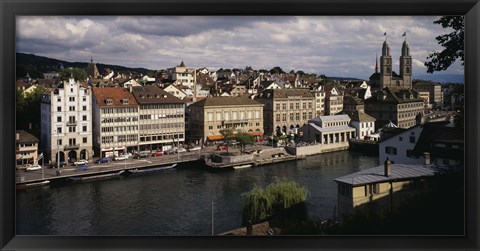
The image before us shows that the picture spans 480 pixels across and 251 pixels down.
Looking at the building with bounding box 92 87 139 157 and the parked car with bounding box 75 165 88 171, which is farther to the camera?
the building with bounding box 92 87 139 157

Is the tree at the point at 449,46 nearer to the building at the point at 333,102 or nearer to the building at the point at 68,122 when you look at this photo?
the building at the point at 68,122

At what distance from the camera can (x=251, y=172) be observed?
9.59 metres

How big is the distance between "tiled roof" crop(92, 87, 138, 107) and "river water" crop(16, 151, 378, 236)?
59.6 inches

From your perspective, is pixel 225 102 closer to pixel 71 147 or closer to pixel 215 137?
pixel 215 137

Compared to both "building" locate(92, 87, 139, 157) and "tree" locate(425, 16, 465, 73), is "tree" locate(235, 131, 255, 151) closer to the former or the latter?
"building" locate(92, 87, 139, 157)

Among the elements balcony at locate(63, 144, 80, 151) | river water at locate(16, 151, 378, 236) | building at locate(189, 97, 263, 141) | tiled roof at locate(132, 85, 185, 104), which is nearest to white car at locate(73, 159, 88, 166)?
balcony at locate(63, 144, 80, 151)

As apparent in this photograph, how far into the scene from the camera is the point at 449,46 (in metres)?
2.86

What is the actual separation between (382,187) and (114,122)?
6.05 m

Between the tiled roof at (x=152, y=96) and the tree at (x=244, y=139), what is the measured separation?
1.51m

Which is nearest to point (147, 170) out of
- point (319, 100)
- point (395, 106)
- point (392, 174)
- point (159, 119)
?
point (159, 119)

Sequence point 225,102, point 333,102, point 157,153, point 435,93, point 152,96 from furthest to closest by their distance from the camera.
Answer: point 333,102 → point 225,102 → point 152,96 → point 157,153 → point 435,93

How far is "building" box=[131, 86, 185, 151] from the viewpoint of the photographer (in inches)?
341

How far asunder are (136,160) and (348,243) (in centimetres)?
695
